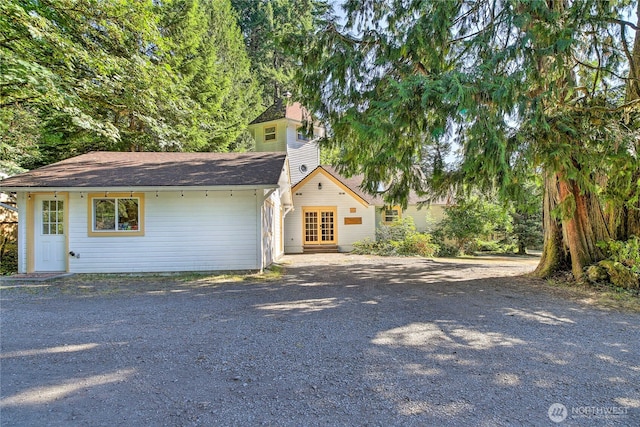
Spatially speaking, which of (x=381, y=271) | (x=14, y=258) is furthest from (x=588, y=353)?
(x=14, y=258)

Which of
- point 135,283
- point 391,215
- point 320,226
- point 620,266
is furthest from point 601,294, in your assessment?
point 391,215

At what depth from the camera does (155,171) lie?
10320 mm

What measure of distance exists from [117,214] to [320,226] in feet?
33.0

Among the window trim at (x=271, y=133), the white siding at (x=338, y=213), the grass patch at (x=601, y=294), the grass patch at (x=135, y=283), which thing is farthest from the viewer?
the window trim at (x=271, y=133)

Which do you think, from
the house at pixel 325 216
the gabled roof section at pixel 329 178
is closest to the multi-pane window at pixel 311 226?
the house at pixel 325 216

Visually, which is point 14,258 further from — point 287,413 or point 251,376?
point 287,413

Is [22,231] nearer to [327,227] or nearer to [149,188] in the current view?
[149,188]

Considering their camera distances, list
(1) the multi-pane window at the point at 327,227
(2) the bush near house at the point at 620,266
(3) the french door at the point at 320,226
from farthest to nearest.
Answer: (1) the multi-pane window at the point at 327,227
(3) the french door at the point at 320,226
(2) the bush near house at the point at 620,266

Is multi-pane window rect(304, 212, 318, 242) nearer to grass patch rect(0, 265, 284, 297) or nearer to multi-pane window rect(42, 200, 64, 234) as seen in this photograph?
grass patch rect(0, 265, 284, 297)

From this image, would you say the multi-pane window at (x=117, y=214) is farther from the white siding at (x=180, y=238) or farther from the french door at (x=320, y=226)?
the french door at (x=320, y=226)

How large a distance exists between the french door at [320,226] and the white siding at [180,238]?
7.99 meters

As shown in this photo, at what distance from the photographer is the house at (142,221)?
30.6 ft

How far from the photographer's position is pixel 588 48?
7.55m

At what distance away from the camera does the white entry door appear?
9500mm
